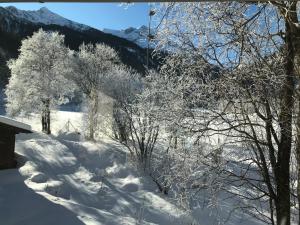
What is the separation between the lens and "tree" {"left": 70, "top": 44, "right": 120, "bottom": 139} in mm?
46438

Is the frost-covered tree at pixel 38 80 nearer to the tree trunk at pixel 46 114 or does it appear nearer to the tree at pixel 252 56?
the tree trunk at pixel 46 114

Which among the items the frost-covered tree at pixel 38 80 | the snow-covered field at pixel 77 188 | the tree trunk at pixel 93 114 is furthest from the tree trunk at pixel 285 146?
the frost-covered tree at pixel 38 80

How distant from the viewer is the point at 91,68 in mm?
49812

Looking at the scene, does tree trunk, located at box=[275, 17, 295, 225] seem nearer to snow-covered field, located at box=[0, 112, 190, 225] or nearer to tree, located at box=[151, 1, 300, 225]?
tree, located at box=[151, 1, 300, 225]

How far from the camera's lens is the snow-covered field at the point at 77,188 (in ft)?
50.4

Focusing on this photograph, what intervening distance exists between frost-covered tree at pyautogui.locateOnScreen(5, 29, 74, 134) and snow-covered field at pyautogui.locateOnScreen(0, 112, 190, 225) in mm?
4026

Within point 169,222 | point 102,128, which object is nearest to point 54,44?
point 102,128

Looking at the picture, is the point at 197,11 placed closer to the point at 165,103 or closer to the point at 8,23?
the point at 165,103

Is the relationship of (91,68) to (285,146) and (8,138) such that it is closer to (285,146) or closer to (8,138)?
(8,138)

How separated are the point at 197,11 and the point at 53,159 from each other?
26.0 meters

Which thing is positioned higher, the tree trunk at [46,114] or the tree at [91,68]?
the tree at [91,68]

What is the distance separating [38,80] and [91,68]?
8420 millimetres

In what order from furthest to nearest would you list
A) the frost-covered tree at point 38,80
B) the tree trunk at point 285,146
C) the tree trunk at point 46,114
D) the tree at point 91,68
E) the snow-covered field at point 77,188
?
the tree at point 91,68
the tree trunk at point 46,114
the frost-covered tree at point 38,80
the snow-covered field at point 77,188
the tree trunk at point 285,146

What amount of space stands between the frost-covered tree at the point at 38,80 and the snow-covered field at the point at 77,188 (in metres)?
4.03
